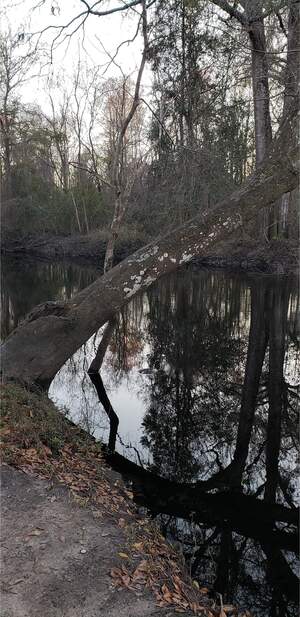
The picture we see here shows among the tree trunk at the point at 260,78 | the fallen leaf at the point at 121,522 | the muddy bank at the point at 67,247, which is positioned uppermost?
the muddy bank at the point at 67,247

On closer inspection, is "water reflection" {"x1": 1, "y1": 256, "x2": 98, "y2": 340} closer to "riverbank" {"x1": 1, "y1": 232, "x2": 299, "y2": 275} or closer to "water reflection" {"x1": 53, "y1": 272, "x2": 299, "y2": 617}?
"riverbank" {"x1": 1, "y1": 232, "x2": 299, "y2": 275}

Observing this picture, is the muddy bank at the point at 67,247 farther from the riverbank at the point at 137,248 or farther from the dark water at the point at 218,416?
the dark water at the point at 218,416

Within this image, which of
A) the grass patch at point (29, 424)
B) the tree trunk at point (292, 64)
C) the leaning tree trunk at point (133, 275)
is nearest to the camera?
the grass patch at point (29, 424)

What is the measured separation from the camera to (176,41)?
10375mm

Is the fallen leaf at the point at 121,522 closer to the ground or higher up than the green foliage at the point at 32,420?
closer to the ground

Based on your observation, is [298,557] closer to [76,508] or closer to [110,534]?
[110,534]

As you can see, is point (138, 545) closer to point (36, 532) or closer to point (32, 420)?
point (36, 532)

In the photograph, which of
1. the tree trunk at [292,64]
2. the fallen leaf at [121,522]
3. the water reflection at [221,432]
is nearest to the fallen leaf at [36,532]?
the fallen leaf at [121,522]

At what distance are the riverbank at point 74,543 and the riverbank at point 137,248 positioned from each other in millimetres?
21629

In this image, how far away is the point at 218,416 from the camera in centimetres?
851

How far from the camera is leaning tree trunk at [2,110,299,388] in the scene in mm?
7441

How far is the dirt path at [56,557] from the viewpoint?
3230 mm

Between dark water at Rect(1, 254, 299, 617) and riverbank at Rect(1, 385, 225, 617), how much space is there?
2.11ft

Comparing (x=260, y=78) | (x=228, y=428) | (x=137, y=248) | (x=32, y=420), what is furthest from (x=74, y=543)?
(x=137, y=248)
